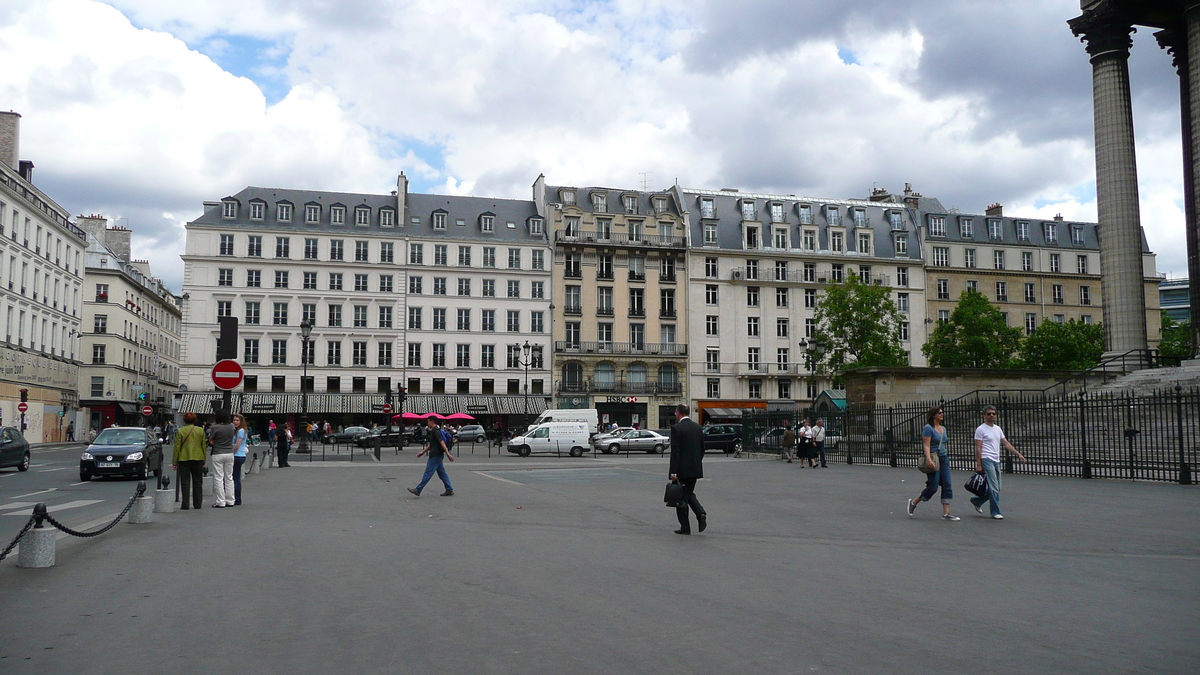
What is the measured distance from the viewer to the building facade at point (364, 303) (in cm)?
6688

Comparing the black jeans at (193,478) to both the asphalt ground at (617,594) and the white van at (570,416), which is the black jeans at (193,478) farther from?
the white van at (570,416)

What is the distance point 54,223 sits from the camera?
61.3m

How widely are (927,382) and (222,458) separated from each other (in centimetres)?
2588

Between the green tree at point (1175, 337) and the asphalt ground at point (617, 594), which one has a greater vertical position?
the green tree at point (1175, 337)

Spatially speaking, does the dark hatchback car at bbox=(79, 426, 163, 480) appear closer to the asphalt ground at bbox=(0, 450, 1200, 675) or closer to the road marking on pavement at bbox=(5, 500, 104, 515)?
the road marking on pavement at bbox=(5, 500, 104, 515)

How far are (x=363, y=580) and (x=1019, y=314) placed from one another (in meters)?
76.2

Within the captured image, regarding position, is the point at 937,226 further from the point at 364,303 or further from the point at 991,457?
the point at 991,457

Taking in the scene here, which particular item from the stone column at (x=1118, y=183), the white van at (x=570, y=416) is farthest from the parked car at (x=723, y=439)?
the stone column at (x=1118, y=183)

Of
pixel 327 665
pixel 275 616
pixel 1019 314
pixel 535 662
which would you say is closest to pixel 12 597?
pixel 275 616

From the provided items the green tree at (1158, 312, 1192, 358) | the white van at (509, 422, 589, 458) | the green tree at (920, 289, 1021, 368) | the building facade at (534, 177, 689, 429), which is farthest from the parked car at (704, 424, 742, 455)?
the green tree at (1158, 312, 1192, 358)

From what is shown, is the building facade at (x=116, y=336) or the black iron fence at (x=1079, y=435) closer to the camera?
the black iron fence at (x=1079, y=435)

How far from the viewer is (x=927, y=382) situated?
33.9 metres

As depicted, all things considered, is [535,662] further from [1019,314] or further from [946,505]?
[1019,314]

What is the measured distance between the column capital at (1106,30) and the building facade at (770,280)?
121ft
